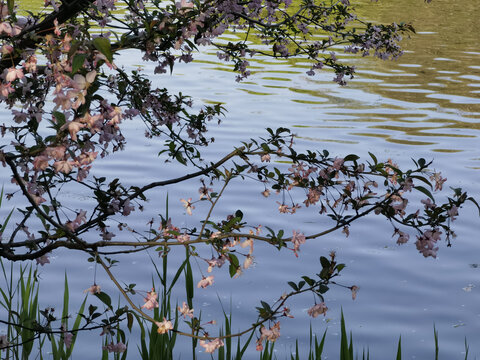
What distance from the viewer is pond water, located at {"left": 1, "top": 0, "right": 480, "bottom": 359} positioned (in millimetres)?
6613

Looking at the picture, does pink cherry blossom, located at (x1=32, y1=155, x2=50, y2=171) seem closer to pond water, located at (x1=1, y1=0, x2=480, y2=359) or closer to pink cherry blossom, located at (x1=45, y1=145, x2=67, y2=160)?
pink cherry blossom, located at (x1=45, y1=145, x2=67, y2=160)

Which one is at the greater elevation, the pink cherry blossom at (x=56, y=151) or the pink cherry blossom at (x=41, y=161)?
the pink cherry blossom at (x=56, y=151)

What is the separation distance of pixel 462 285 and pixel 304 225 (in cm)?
197

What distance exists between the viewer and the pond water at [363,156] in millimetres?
6613

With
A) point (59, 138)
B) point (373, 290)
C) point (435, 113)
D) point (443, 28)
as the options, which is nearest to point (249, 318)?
point (373, 290)

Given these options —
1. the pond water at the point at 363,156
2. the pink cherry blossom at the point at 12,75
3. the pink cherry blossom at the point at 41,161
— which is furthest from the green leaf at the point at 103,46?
the pond water at the point at 363,156

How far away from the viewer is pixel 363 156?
11.2m

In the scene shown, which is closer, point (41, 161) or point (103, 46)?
point (103, 46)

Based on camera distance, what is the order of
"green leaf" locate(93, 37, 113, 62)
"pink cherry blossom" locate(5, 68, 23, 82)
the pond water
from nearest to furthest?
1. "green leaf" locate(93, 37, 113, 62)
2. "pink cherry blossom" locate(5, 68, 23, 82)
3. the pond water

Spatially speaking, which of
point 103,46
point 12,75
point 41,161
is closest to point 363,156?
point 41,161

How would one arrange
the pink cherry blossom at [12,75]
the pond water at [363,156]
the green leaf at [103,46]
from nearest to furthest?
1. the green leaf at [103,46]
2. the pink cherry blossom at [12,75]
3. the pond water at [363,156]

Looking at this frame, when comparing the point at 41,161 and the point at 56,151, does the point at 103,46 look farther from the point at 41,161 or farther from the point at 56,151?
the point at 41,161

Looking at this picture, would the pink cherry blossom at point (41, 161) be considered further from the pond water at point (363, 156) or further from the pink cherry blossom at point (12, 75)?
the pond water at point (363, 156)

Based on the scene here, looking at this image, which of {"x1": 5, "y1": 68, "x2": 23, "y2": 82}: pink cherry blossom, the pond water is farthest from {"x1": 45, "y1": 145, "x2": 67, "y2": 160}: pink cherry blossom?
the pond water
